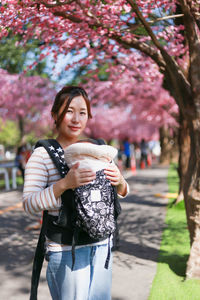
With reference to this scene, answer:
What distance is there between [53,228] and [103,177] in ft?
1.35

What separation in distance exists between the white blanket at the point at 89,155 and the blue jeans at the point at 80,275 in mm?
523

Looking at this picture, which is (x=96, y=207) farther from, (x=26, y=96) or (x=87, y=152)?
(x=26, y=96)

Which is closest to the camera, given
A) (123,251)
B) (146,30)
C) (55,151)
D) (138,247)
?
(55,151)

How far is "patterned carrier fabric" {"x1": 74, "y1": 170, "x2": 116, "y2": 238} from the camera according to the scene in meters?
1.78

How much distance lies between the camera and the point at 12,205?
33.6 ft

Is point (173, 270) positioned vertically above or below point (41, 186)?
below

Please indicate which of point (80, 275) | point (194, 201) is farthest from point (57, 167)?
point (194, 201)

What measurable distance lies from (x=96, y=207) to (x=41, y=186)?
331 mm

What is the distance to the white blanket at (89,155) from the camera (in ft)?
5.58

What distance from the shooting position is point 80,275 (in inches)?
73.9

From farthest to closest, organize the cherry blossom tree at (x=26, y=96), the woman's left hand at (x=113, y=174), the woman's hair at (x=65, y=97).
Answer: the cherry blossom tree at (x=26, y=96) < the woman's hair at (x=65, y=97) < the woman's left hand at (x=113, y=174)

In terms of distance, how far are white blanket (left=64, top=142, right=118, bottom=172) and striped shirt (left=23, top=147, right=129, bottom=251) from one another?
0.57 feet

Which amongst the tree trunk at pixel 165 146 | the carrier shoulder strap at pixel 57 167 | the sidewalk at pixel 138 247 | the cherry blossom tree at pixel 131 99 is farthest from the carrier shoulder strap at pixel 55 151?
the tree trunk at pixel 165 146

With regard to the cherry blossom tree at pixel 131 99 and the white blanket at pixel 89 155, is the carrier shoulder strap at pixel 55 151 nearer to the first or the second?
the white blanket at pixel 89 155
